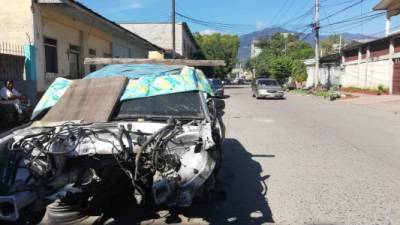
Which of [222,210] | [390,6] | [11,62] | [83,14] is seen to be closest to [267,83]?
[390,6]

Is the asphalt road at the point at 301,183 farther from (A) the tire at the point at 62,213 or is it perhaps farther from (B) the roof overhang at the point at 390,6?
(B) the roof overhang at the point at 390,6

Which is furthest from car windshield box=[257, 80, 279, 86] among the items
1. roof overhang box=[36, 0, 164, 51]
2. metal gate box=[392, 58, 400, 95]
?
roof overhang box=[36, 0, 164, 51]

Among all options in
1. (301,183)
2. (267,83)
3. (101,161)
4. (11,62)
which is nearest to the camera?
(101,161)

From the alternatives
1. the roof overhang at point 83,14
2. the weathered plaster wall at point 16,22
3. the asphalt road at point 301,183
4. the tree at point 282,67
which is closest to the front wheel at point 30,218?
the asphalt road at point 301,183

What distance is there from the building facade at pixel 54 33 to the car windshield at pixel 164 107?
8.77 metres

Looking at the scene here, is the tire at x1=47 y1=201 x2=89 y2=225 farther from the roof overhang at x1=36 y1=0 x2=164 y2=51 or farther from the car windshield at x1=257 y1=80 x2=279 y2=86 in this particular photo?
the car windshield at x1=257 y1=80 x2=279 y2=86

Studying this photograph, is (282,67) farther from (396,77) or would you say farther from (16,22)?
(16,22)

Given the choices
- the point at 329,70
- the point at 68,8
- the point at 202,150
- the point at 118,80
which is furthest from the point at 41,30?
the point at 329,70

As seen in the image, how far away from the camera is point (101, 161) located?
506 centimetres

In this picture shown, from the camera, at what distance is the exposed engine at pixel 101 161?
186 inches

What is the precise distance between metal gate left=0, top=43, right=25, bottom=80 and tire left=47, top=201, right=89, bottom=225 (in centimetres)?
900

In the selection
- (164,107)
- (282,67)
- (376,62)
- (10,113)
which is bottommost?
(10,113)

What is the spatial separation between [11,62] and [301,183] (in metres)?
9.82

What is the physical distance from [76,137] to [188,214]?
171 centimetres
